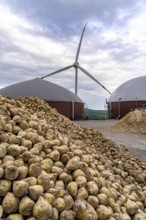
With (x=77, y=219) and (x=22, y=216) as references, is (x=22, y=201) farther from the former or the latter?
(x=77, y=219)

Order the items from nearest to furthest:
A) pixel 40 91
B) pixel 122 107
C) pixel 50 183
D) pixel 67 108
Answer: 1. pixel 50 183
2. pixel 40 91
3. pixel 67 108
4. pixel 122 107

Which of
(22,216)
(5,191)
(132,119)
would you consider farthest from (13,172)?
(132,119)

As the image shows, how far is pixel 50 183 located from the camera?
3396mm

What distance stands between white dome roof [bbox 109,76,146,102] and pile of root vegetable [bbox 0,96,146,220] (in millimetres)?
35305

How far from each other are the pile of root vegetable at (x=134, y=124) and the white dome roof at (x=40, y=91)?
1620 centimetres

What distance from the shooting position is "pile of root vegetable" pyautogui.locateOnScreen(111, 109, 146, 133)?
20.0 meters

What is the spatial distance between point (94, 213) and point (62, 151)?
1.14 metres

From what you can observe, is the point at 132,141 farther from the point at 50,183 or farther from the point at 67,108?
the point at 67,108

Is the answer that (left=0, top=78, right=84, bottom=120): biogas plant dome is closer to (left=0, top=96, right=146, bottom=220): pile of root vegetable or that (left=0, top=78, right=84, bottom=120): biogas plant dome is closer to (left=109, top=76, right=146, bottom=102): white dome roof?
(left=109, top=76, right=146, bottom=102): white dome roof

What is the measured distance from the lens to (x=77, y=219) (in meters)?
3.23

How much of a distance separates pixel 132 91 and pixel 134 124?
20.6m

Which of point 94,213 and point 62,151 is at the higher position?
point 62,151

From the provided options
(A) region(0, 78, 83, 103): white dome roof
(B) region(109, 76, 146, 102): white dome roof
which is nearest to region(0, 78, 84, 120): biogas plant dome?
(A) region(0, 78, 83, 103): white dome roof

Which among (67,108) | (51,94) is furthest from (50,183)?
(67,108)
